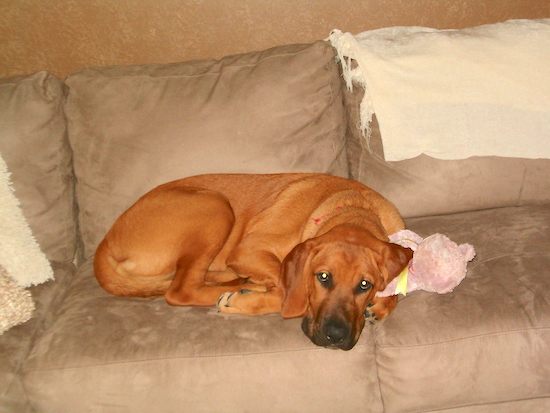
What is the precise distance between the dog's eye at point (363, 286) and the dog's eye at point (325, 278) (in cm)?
13

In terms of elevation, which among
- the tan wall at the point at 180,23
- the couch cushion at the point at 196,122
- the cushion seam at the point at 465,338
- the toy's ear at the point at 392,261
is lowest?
the cushion seam at the point at 465,338

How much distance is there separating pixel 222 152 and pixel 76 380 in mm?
1398

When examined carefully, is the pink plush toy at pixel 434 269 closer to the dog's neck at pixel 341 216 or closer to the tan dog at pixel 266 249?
the tan dog at pixel 266 249

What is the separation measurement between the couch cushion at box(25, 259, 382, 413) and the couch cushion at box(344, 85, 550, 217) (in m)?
1.12

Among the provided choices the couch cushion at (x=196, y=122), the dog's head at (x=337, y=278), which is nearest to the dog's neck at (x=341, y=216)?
the dog's head at (x=337, y=278)

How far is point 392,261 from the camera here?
214 cm

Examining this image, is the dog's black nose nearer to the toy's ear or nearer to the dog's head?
the dog's head

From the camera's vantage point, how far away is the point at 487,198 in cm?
292

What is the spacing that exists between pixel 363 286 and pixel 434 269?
0.32m

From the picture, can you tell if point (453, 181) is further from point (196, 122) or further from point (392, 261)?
point (196, 122)

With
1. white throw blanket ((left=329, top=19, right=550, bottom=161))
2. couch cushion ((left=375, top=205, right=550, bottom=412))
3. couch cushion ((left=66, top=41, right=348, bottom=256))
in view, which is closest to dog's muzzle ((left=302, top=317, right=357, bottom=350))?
couch cushion ((left=375, top=205, right=550, bottom=412))

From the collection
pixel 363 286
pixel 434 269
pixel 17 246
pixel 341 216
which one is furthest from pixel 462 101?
pixel 17 246

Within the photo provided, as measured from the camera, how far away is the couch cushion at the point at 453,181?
2.87 metres

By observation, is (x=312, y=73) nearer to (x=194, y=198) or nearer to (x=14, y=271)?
(x=194, y=198)
